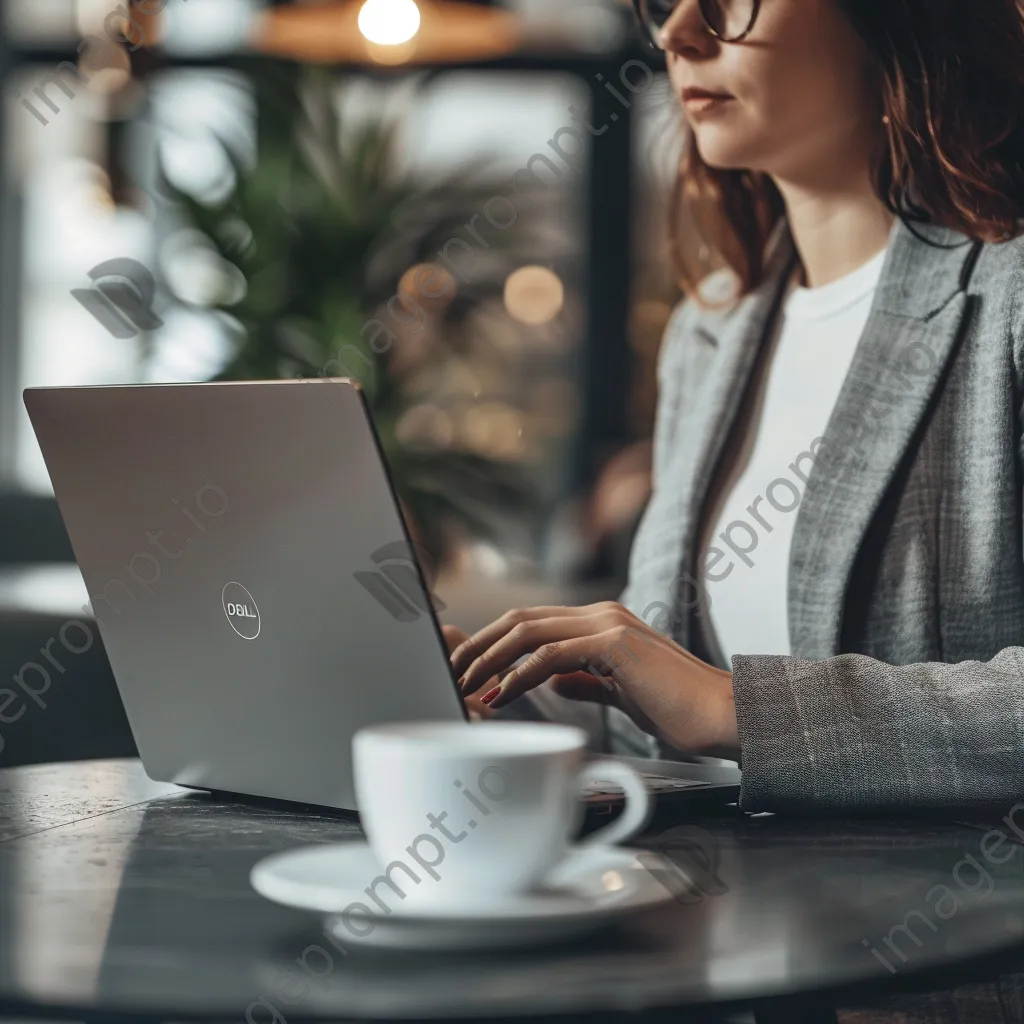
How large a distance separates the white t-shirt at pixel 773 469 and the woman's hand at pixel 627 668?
0.42 metres

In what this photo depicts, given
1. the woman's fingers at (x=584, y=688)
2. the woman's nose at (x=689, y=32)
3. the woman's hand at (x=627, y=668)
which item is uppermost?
the woman's nose at (x=689, y=32)

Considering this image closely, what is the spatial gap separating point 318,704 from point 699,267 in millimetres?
→ 1054

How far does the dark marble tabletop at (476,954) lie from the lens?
578 mm

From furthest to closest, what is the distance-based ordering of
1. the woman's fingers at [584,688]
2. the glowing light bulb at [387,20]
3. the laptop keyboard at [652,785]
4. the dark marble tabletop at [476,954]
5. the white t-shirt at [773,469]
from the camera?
the glowing light bulb at [387,20]
the white t-shirt at [773,469]
the woman's fingers at [584,688]
the laptop keyboard at [652,785]
the dark marble tabletop at [476,954]

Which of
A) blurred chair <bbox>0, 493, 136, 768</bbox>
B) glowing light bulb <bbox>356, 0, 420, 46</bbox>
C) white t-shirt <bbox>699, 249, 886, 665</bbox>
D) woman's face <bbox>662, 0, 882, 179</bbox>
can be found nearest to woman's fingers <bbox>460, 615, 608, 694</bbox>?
white t-shirt <bbox>699, 249, 886, 665</bbox>

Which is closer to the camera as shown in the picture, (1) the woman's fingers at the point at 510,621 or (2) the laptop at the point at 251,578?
(2) the laptop at the point at 251,578

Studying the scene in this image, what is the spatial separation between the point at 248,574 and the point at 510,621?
224 mm

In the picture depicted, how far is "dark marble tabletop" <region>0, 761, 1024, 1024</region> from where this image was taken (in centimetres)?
58

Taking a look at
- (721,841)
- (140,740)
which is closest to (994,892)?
(721,841)

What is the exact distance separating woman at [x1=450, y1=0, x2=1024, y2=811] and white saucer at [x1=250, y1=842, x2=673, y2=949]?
0.90ft

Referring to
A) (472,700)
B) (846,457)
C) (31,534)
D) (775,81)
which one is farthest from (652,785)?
(31,534)

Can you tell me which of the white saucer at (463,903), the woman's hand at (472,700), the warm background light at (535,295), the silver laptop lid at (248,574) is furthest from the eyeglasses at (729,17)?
the warm background light at (535,295)

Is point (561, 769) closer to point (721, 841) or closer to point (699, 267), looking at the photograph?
point (721, 841)

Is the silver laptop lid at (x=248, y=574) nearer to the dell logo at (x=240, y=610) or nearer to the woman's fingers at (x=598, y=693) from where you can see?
the dell logo at (x=240, y=610)
